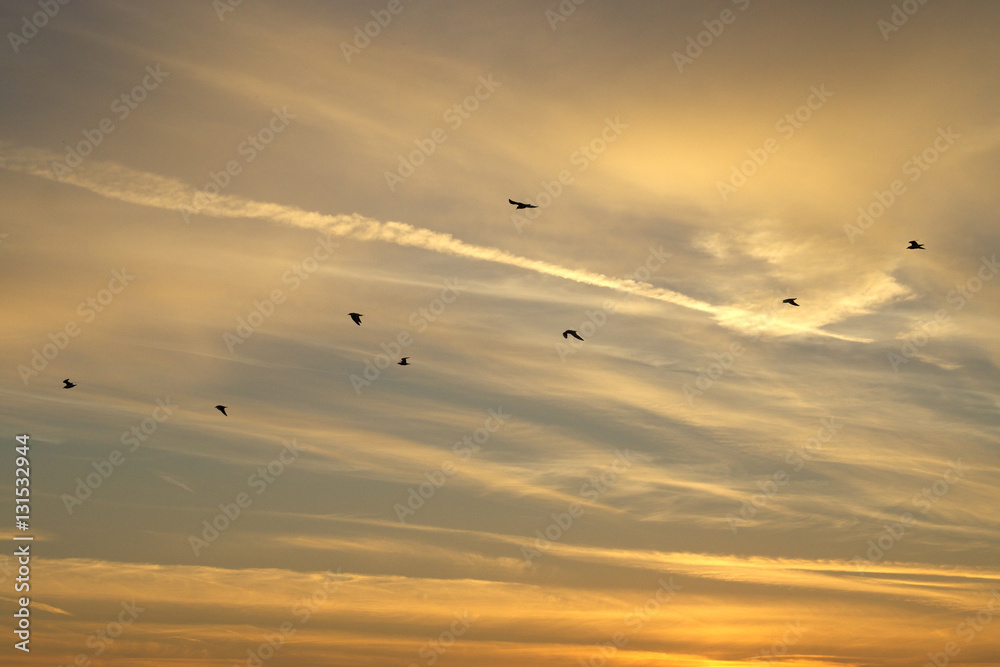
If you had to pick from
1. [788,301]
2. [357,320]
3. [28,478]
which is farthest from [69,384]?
[788,301]

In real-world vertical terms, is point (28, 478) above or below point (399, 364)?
below

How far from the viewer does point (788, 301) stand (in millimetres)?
134250

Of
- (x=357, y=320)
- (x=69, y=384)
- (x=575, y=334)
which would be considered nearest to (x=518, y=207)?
(x=575, y=334)

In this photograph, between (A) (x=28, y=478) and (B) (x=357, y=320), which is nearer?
(A) (x=28, y=478)

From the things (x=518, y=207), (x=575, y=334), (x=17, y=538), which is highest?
→ (x=518, y=207)

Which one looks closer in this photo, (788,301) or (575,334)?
(575,334)

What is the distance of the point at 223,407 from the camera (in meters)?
137

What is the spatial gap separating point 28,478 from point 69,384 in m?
17.1

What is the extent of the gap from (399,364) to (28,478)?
124ft

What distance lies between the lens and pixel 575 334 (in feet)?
409

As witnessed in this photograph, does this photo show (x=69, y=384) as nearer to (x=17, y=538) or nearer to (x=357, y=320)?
(x=17, y=538)

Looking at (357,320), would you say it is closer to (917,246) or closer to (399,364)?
(399,364)

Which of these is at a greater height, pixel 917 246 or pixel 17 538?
pixel 917 246

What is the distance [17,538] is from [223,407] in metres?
25.4
